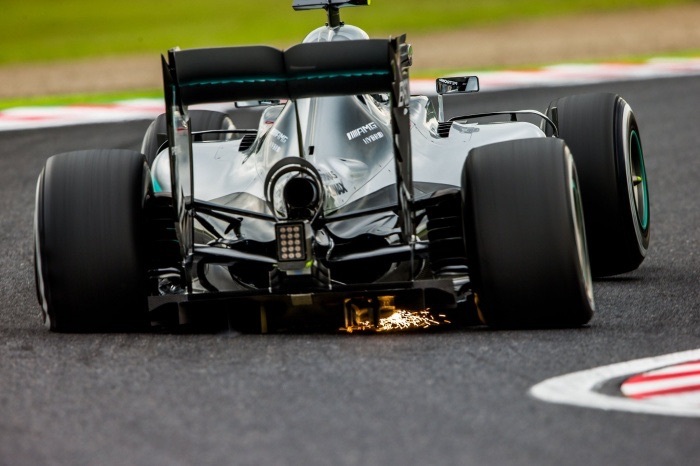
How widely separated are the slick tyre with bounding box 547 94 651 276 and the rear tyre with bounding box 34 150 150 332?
8.41ft

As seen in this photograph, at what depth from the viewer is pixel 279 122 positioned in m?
7.18

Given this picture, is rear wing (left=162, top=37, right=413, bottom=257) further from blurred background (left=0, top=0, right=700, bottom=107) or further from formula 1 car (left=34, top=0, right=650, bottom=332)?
blurred background (left=0, top=0, right=700, bottom=107)

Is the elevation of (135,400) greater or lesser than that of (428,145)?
lesser

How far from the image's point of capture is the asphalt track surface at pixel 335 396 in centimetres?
435

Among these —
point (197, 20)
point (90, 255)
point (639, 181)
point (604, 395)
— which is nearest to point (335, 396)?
point (604, 395)

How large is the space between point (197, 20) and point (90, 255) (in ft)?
104

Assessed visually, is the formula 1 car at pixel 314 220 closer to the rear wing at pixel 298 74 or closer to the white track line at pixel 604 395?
the rear wing at pixel 298 74

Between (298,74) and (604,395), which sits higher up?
(298,74)

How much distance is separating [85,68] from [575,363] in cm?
2182

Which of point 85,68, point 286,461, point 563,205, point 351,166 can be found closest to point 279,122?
point 351,166

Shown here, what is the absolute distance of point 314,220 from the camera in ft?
21.1

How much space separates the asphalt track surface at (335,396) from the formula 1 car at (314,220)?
0.17 meters

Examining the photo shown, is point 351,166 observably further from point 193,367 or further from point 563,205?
point 193,367

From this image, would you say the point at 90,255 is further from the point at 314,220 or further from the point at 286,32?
the point at 286,32
